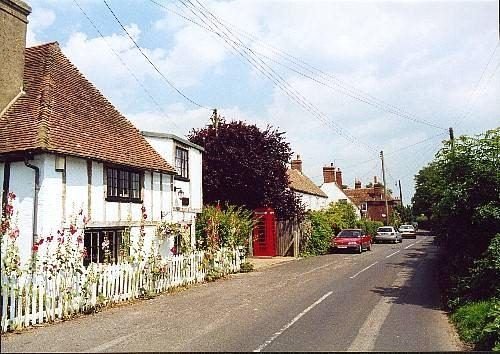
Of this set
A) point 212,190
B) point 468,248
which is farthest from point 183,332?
point 212,190

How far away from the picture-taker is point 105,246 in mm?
12781

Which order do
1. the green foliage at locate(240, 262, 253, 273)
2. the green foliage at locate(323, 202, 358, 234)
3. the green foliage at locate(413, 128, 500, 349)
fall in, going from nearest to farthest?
the green foliage at locate(413, 128, 500, 349)
the green foliage at locate(240, 262, 253, 273)
the green foliage at locate(323, 202, 358, 234)

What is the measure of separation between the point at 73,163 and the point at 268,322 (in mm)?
6985

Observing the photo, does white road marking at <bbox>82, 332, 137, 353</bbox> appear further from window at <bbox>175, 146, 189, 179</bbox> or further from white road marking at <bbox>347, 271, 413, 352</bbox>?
window at <bbox>175, 146, 189, 179</bbox>

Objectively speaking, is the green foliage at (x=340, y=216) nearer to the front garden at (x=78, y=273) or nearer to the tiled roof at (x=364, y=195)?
the front garden at (x=78, y=273)

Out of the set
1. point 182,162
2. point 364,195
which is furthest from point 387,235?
point 364,195

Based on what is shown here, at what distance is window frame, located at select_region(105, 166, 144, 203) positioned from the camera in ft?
47.4

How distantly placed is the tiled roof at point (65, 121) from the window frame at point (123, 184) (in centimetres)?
40

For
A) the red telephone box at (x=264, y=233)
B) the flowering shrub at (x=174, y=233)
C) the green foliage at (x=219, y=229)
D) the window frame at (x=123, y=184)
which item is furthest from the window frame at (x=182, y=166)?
the red telephone box at (x=264, y=233)

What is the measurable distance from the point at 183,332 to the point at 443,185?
25.8 feet

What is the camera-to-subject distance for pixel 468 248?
1148 cm

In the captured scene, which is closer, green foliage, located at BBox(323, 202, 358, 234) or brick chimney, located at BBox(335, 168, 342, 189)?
green foliage, located at BBox(323, 202, 358, 234)

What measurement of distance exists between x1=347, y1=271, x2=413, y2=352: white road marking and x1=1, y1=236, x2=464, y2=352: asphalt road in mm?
17

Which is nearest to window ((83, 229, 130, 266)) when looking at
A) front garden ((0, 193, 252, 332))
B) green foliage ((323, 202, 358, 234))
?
front garden ((0, 193, 252, 332))
